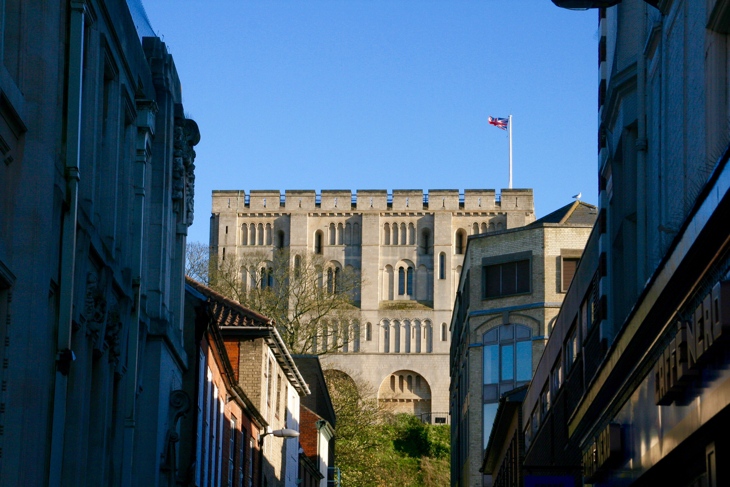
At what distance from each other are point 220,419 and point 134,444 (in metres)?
9.93

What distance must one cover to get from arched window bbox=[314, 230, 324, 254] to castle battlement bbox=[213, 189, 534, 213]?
250 cm

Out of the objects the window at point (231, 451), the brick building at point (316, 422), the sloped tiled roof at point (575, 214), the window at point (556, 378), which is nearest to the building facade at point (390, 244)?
the brick building at point (316, 422)

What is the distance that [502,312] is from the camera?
52938 millimetres

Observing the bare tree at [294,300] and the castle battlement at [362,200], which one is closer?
the bare tree at [294,300]

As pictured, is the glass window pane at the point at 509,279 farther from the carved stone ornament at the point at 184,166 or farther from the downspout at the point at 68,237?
the downspout at the point at 68,237

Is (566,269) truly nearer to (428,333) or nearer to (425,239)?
(428,333)

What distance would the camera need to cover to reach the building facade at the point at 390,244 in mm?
143375

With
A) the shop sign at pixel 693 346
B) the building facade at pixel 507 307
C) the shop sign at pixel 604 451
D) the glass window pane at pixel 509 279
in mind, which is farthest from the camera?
the glass window pane at pixel 509 279

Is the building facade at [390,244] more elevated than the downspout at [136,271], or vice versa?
the building facade at [390,244]

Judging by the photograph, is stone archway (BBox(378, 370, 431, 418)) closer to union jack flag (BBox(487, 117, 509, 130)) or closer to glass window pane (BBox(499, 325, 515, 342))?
union jack flag (BBox(487, 117, 509, 130))

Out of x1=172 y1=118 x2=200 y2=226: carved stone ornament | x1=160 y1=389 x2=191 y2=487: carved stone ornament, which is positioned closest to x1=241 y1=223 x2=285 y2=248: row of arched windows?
x1=172 y1=118 x2=200 y2=226: carved stone ornament

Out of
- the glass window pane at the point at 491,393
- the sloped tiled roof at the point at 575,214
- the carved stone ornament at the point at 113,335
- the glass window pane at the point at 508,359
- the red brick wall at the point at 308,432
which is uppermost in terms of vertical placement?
the sloped tiled roof at the point at 575,214

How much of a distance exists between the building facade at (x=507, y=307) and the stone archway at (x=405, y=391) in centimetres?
8532

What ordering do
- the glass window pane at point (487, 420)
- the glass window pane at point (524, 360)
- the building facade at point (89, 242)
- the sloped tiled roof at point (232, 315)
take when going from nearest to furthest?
1. the building facade at point (89, 242)
2. the sloped tiled roof at point (232, 315)
3. the glass window pane at point (524, 360)
4. the glass window pane at point (487, 420)
